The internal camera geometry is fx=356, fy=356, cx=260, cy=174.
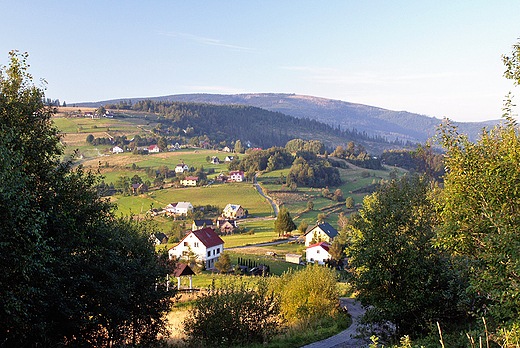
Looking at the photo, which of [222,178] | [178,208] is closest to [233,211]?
[178,208]

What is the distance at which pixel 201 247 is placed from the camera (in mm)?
53125

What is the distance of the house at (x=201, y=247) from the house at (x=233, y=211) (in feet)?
114

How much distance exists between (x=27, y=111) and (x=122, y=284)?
21.2ft

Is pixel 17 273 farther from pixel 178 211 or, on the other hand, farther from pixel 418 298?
pixel 178 211

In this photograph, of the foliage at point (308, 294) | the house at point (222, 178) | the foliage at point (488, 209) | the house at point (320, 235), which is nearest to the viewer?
the foliage at point (488, 209)

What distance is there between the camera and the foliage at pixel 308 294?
19.9 meters

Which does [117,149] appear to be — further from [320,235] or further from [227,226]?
[320,235]

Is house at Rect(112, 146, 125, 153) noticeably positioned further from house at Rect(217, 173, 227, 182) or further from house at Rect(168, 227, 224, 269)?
house at Rect(168, 227, 224, 269)

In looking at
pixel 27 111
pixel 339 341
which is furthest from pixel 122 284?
pixel 339 341

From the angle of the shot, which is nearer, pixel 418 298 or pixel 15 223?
pixel 15 223

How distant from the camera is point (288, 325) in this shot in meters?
19.3

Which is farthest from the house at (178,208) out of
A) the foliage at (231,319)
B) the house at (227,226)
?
the foliage at (231,319)

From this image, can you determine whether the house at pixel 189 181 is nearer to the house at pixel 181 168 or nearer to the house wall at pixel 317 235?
the house at pixel 181 168

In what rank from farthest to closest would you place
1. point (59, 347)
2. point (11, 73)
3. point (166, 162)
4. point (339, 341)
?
point (166, 162)
point (339, 341)
point (11, 73)
point (59, 347)
